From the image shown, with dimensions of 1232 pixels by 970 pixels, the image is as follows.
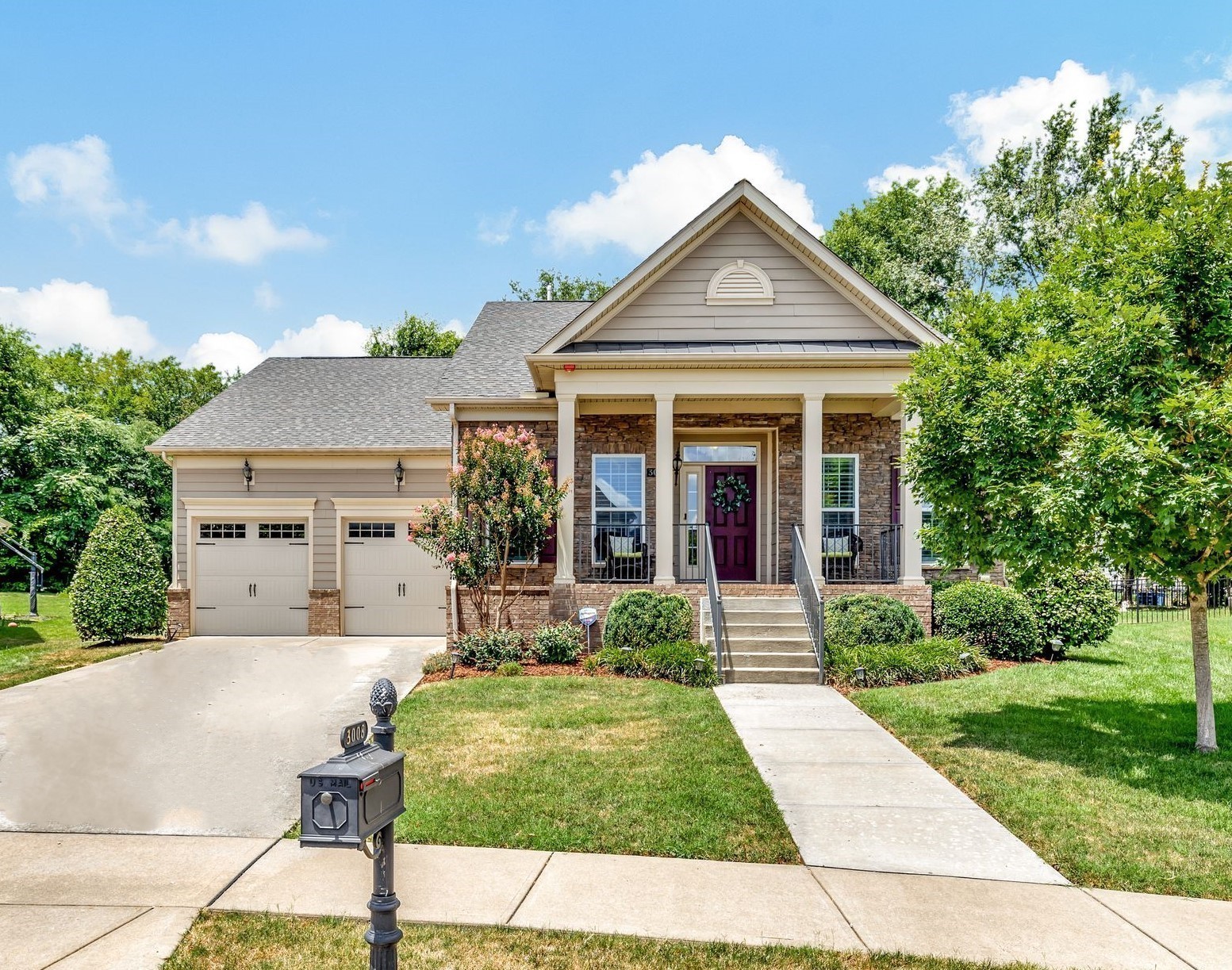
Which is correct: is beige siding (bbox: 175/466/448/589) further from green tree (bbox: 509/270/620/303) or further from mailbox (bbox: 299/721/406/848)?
green tree (bbox: 509/270/620/303)

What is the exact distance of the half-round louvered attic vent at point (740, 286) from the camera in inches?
506

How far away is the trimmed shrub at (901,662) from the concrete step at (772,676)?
262 mm

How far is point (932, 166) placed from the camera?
28.7 meters

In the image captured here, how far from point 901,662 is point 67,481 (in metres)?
20.6

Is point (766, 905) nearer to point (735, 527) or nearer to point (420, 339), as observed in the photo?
point (735, 527)

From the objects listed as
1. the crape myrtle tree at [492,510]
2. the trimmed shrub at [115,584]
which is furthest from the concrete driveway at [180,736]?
the crape myrtle tree at [492,510]

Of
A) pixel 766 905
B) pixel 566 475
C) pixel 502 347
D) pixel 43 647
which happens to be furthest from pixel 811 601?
pixel 43 647

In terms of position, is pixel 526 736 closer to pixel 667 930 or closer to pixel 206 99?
pixel 667 930

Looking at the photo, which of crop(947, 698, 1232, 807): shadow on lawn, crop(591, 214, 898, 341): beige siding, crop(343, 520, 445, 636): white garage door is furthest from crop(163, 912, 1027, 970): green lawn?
crop(343, 520, 445, 636): white garage door

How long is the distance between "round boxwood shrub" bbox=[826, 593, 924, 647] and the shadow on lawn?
2.45 meters

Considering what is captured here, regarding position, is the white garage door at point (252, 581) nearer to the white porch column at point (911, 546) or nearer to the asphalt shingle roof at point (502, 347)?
the asphalt shingle roof at point (502, 347)

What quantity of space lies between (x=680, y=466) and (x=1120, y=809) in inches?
363

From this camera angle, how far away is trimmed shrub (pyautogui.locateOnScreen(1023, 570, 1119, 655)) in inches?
450

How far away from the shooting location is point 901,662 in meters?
9.92
